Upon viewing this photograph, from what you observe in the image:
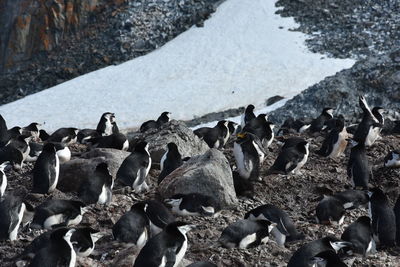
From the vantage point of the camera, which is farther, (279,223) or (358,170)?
(358,170)

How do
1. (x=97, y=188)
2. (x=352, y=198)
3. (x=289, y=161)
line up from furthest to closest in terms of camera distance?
(x=289, y=161), (x=352, y=198), (x=97, y=188)

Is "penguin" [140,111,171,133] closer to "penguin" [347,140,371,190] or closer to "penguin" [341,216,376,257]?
"penguin" [347,140,371,190]

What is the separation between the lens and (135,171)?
39.4 feet

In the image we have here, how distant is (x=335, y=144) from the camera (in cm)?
1484

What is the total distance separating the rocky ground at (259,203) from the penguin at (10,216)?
0.12m

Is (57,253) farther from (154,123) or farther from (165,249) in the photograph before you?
(154,123)

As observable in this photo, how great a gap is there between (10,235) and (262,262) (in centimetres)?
312

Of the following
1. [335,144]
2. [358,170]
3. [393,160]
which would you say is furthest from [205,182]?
[335,144]

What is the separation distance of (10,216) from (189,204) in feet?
8.07

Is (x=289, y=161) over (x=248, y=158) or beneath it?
beneath

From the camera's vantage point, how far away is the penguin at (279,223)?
1042cm

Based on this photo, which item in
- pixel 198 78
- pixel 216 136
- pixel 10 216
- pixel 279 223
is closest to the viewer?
pixel 10 216

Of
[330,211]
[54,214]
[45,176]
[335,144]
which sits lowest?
[335,144]

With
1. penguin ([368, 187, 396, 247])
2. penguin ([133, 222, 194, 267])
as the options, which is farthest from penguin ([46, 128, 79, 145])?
penguin ([133, 222, 194, 267])
